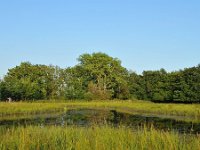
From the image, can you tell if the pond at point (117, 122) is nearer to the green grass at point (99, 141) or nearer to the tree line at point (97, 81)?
the green grass at point (99, 141)

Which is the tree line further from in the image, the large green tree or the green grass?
the green grass

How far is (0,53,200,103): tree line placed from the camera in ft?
162

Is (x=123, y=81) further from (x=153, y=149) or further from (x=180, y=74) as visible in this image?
(x=153, y=149)

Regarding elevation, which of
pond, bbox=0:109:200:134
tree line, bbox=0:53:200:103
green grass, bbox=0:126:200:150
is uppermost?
tree line, bbox=0:53:200:103

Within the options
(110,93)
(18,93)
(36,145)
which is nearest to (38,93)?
(18,93)

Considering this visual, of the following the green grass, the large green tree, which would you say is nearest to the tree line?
the large green tree

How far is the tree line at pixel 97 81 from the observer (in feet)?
162

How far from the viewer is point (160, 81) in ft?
193

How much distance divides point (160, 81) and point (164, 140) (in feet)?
169

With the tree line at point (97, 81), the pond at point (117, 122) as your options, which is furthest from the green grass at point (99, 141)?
the tree line at point (97, 81)

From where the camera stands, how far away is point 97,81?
72.0 m

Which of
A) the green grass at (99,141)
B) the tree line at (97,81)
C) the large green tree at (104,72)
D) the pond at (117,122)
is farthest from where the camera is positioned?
the large green tree at (104,72)

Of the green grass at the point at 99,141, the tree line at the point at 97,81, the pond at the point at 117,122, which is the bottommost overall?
the pond at the point at 117,122

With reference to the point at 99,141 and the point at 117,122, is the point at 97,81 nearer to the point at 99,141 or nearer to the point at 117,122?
the point at 117,122
